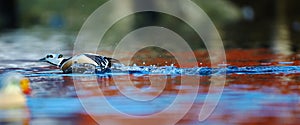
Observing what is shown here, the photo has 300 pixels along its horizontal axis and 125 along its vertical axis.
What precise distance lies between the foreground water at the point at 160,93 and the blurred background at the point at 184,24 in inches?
86.6

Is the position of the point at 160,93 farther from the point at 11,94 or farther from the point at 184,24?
the point at 184,24

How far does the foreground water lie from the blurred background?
220cm

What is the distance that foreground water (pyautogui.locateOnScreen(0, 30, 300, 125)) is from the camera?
13.0 ft

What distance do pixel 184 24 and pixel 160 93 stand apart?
28.4 ft

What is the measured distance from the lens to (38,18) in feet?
56.8

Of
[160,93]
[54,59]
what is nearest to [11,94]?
[160,93]

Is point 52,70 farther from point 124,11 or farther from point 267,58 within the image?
point 124,11

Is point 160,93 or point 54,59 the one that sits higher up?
point 54,59

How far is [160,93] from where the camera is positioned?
4887 mm

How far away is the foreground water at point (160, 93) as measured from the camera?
3.98 metres

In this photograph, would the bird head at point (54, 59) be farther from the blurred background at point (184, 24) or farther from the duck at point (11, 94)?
the blurred background at point (184, 24)

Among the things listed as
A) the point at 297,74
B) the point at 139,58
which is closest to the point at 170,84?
the point at 297,74

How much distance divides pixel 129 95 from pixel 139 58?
2.43 meters

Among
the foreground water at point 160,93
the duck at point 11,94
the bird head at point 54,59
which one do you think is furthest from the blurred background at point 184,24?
the duck at point 11,94
